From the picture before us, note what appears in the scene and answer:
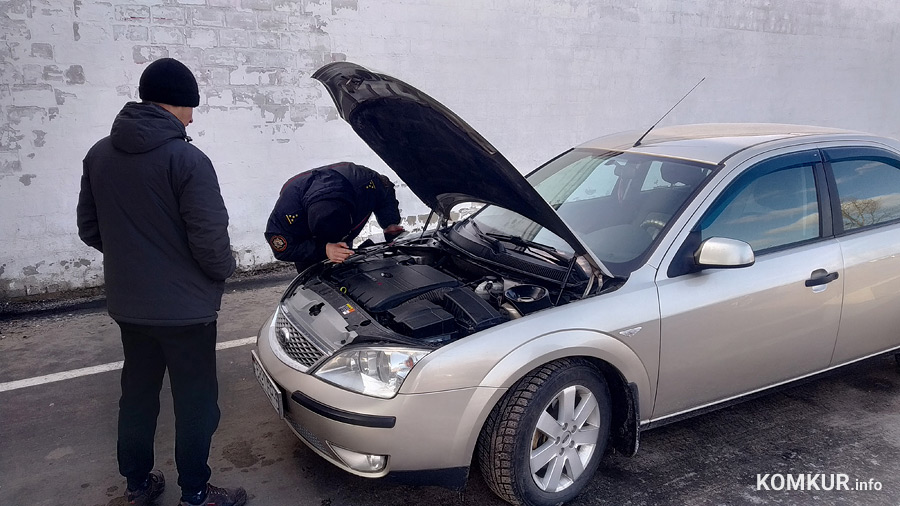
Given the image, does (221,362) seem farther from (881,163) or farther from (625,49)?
(625,49)

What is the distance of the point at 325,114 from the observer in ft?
21.9

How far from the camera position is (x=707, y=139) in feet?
11.8

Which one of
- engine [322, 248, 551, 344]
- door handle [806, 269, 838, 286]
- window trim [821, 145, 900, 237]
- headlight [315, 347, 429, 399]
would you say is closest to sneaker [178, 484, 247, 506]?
headlight [315, 347, 429, 399]

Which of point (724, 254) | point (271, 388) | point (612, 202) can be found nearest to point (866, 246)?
point (724, 254)

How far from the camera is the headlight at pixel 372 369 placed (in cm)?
255

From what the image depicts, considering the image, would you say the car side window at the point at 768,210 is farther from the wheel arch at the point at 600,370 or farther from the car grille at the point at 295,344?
the car grille at the point at 295,344

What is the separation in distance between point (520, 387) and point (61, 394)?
290 centimetres

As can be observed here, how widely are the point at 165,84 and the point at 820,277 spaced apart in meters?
3.09

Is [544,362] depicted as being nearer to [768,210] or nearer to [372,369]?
[372,369]

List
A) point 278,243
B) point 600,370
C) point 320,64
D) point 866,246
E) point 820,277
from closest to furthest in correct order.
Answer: point 600,370, point 820,277, point 866,246, point 278,243, point 320,64

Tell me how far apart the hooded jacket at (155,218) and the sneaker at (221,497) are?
0.77 metres

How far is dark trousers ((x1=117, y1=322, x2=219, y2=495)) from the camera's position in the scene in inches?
102

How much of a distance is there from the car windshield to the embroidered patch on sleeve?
1.10m

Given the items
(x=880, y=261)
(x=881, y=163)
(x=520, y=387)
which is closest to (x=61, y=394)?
(x=520, y=387)
